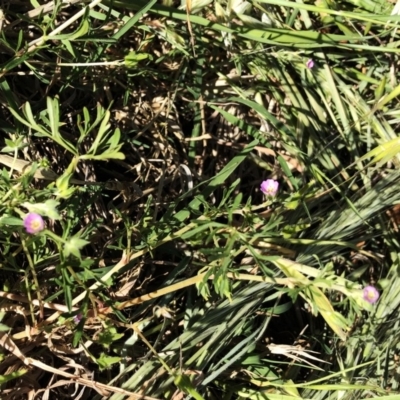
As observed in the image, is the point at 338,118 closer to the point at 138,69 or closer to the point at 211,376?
the point at 138,69

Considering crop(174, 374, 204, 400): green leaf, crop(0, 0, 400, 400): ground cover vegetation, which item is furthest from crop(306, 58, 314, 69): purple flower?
crop(174, 374, 204, 400): green leaf

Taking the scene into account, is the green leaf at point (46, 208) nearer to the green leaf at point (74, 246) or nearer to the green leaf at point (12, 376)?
the green leaf at point (74, 246)

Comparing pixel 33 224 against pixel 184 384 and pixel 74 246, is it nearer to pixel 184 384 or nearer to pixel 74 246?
pixel 74 246

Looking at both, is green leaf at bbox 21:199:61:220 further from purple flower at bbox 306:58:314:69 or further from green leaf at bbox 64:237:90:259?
purple flower at bbox 306:58:314:69

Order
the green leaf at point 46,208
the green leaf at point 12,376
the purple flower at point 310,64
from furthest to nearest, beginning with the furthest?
the purple flower at point 310,64
the green leaf at point 12,376
the green leaf at point 46,208

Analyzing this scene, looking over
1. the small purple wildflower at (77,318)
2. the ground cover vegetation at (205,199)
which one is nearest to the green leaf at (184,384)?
the ground cover vegetation at (205,199)

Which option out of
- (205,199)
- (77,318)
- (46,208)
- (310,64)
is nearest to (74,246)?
(46,208)

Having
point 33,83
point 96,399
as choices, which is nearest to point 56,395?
point 96,399

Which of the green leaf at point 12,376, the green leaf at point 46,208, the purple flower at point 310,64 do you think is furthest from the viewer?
the purple flower at point 310,64
